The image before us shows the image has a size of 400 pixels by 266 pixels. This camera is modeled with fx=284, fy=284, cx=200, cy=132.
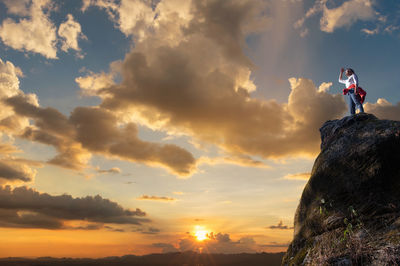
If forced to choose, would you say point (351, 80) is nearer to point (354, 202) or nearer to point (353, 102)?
point (353, 102)

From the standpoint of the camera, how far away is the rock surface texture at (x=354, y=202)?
8.80 metres

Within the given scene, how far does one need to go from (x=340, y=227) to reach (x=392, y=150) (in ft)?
11.8

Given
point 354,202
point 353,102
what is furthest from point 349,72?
point 354,202

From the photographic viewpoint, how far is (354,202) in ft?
34.4

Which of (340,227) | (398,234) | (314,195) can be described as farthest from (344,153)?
(398,234)

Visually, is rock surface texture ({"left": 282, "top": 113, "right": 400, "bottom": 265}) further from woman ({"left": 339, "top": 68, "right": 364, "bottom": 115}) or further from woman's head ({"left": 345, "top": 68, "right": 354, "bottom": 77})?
woman's head ({"left": 345, "top": 68, "right": 354, "bottom": 77})

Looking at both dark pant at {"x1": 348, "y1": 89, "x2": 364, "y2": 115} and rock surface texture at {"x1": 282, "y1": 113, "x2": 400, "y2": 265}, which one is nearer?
rock surface texture at {"x1": 282, "y1": 113, "x2": 400, "y2": 265}

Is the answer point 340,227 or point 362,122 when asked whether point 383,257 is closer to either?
point 340,227

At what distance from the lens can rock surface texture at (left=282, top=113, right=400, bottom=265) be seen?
8805 mm

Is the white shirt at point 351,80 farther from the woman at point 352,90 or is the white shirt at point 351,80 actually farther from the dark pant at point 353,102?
the dark pant at point 353,102

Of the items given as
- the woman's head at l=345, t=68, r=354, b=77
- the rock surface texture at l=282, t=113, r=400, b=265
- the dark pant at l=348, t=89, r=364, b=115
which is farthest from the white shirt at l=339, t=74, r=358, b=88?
the rock surface texture at l=282, t=113, r=400, b=265

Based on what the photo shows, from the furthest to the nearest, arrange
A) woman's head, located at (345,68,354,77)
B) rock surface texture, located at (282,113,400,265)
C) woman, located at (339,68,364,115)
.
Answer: woman's head, located at (345,68,354,77), woman, located at (339,68,364,115), rock surface texture, located at (282,113,400,265)

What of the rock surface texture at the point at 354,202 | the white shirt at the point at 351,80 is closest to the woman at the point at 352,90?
the white shirt at the point at 351,80

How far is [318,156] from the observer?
44.3ft
